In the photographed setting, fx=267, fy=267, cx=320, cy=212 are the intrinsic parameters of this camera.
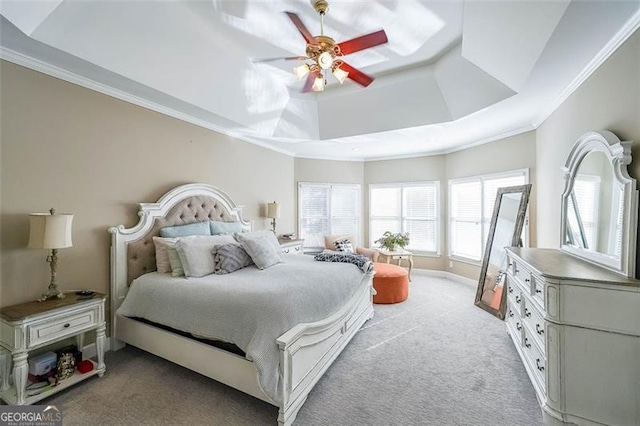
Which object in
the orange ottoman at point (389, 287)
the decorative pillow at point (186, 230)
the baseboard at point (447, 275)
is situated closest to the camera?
the decorative pillow at point (186, 230)

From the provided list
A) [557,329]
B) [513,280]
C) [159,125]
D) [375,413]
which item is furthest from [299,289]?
[159,125]

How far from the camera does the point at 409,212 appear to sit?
6.25 meters

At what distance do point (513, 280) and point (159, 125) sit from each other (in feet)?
14.7

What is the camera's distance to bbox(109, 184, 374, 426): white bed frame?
1.89 m

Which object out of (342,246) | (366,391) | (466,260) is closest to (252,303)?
(366,391)

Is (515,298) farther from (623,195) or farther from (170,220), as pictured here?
(170,220)

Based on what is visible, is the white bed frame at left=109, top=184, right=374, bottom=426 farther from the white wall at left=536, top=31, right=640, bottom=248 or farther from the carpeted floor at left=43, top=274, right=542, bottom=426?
the white wall at left=536, top=31, right=640, bottom=248

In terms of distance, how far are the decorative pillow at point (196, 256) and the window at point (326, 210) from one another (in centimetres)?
322

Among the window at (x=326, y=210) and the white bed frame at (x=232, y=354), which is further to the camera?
the window at (x=326, y=210)

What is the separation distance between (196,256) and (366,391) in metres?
2.02

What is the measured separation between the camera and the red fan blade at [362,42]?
211 cm

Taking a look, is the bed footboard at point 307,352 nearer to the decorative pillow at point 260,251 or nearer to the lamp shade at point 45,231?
the decorative pillow at point 260,251

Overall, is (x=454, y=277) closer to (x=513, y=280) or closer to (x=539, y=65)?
(x=513, y=280)

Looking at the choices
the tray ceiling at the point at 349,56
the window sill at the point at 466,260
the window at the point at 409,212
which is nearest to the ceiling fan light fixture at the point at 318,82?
the tray ceiling at the point at 349,56
